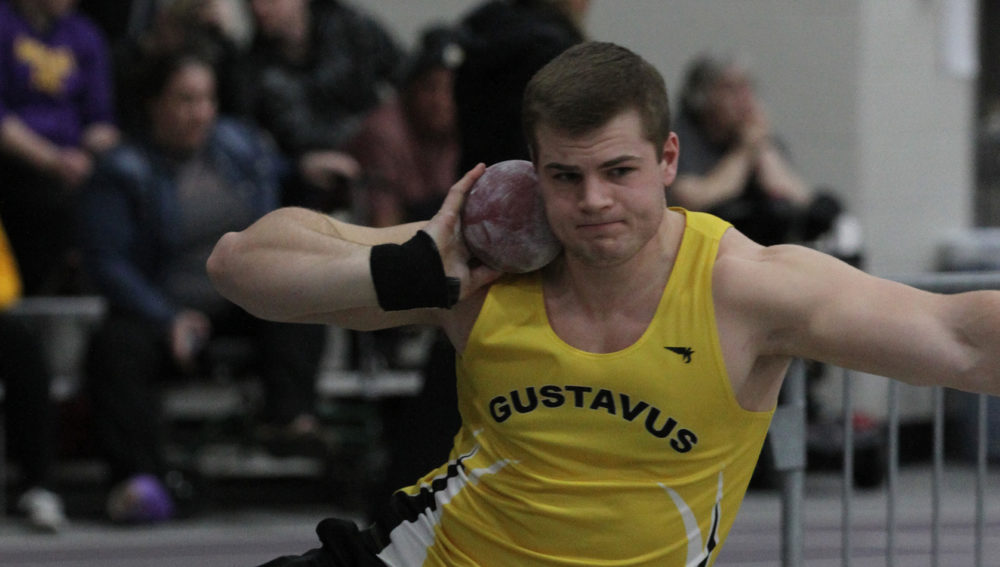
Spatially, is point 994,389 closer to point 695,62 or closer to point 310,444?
point 310,444

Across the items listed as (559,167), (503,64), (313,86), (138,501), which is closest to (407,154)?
(313,86)

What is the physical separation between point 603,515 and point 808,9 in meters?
6.94

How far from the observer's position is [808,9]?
938 cm

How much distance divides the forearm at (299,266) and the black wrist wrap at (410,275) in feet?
0.10

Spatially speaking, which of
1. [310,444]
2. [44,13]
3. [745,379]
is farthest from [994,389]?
[44,13]

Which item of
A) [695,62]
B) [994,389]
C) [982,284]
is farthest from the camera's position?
[695,62]

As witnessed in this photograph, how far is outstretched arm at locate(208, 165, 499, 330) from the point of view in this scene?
296 centimetres

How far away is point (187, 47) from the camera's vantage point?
7.29m

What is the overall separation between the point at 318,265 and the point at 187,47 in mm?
4594

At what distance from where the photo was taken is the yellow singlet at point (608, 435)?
298 centimetres

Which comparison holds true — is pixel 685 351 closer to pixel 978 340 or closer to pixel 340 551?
pixel 978 340

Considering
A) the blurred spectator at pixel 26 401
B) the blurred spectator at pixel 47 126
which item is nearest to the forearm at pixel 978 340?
the blurred spectator at pixel 26 401

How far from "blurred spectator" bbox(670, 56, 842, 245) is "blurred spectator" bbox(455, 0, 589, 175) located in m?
2.78

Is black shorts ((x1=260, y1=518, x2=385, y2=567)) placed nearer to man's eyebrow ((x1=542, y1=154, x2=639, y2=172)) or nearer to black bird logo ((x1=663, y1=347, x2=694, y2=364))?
black bird logo ((x1=663, y1=347, x2=694, y2=364))
